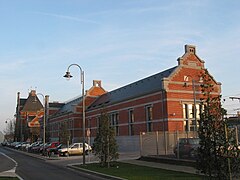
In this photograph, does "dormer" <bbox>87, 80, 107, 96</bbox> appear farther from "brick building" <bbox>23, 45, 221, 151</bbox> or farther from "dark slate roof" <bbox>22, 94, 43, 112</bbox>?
"dark slate roof" <bbox>22, 94, 43, 112</bbox>

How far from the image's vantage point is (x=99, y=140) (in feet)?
78.1

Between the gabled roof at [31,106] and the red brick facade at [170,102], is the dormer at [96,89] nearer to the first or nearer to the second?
the red brick facade at [170,102]

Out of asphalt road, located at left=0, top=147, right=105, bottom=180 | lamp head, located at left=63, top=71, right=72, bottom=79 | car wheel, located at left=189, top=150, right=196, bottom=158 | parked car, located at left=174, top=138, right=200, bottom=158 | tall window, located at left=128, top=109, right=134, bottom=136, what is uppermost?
lamp head, located at left=63, top=71, right=72, bottom=79

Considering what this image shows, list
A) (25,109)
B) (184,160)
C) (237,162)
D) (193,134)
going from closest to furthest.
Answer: (237,162) < (184,160) < (193,134) < (25,109)

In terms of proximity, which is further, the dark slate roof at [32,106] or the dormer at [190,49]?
the dark slate roof at [32,106]

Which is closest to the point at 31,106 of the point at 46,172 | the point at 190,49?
the point at 190,49

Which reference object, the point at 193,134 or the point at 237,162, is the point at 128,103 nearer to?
the point at 193,134

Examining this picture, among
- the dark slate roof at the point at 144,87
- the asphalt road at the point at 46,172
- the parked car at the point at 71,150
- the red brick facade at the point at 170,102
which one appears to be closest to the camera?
the asphalt road at the point at 46,172

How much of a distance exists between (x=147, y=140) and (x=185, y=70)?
59.3 ft

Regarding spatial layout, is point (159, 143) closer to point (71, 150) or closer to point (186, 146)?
point (186, 146)

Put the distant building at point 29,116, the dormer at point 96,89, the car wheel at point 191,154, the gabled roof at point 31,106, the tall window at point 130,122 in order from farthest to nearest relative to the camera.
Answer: the gabled roof at point 31,106
the distant building at point 29,116
the dormer at point 96,89
the tall window at point 130,122
the car wheel at point 191,154

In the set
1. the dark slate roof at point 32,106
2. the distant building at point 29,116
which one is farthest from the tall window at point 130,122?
the dark slate roof at point 32,106

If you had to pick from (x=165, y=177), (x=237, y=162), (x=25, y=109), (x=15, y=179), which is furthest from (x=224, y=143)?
(x=25, y=109)

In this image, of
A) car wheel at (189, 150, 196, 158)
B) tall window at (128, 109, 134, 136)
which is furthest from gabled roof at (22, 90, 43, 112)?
car wheel at (189, 150, 196, 158)
